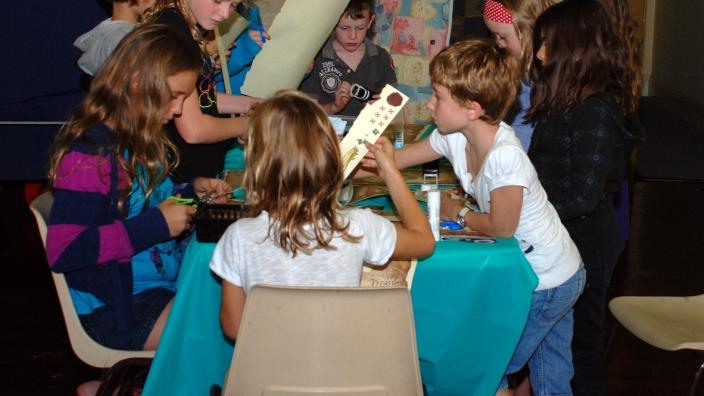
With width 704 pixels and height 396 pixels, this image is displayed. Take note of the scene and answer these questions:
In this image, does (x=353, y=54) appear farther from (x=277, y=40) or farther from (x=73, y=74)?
(x=73, y=74)

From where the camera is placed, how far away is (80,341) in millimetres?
2088

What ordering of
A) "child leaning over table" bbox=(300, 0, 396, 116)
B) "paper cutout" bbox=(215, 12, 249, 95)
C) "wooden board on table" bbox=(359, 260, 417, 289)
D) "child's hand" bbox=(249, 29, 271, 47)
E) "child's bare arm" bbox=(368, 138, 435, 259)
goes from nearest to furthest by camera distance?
"child's bare arm" bbox=(368, 138, 435, 259)
"wooden board on table" bbox=(359, 260, 417, 289)
"paper cutout" bbox=(215, 12, 249, 95)
"child's hand" bbox=(249, 29, 271, 47)
"child leaning over table" bbox=(300, 0, 396, 116)

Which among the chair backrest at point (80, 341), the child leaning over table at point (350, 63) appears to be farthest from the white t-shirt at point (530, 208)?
the child leaning over table at point (350, 63)

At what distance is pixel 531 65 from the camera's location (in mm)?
2553

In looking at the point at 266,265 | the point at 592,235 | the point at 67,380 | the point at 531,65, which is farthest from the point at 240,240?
the point at 67,380

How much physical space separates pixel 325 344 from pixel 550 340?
90 centimetres

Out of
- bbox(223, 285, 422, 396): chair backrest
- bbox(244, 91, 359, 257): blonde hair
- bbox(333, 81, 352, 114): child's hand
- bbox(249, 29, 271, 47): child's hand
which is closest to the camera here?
bbox(223, 285, 422, 396): chair backrest

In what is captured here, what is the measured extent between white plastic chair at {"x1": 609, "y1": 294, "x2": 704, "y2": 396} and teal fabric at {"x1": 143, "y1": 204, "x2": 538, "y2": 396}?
585mm

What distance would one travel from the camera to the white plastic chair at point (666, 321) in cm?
236

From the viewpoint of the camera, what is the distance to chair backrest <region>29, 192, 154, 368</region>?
205 centimetres

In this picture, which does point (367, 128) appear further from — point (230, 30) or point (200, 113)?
point (230, 30)

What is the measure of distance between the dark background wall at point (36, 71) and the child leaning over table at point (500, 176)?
2.60 meters

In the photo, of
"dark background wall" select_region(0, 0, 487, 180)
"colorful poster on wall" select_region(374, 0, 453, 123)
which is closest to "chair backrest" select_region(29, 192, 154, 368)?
"colorful poster on wall" select_region(374, 0, 453, 123)

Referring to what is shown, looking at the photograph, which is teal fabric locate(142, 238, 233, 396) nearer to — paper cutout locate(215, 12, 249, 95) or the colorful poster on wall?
paper cutout locate(215, 12, 249, 95)
